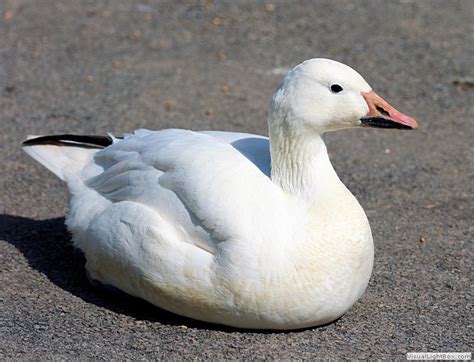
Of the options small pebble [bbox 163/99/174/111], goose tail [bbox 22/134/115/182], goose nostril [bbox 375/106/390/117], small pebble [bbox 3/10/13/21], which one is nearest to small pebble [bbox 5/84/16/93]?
small pebble [bbox 163/99/174/111]

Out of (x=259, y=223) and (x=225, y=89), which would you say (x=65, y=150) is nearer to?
(x=259, y=223)

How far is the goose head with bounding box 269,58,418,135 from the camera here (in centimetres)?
459

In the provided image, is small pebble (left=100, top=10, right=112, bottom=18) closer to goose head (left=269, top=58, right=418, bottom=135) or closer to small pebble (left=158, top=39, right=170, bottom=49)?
small pebble (left=158, top=39, right=170, bottom=49)

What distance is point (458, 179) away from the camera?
6.95 metres

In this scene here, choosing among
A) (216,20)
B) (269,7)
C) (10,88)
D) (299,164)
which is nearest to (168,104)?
(10,88)

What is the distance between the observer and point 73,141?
5.67 metres

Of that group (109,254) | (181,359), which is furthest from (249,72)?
(181,359)

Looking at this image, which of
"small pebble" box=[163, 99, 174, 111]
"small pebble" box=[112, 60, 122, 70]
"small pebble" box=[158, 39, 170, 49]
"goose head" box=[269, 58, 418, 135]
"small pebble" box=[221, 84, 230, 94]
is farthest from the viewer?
"small pebble" box=[158, 39, 170, 49]

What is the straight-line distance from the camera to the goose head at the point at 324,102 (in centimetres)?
459

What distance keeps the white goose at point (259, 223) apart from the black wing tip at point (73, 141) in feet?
2.45

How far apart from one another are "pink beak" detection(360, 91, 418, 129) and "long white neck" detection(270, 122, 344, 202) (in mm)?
289

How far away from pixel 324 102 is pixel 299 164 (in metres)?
0.35

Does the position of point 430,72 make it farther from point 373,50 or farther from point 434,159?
point 434,159

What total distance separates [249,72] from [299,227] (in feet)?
16.0
